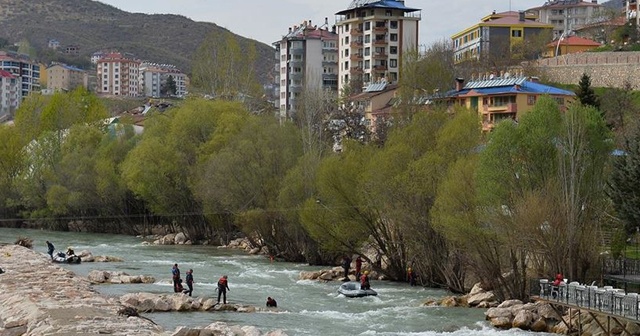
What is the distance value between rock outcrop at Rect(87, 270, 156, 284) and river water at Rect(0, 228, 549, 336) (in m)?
0.90

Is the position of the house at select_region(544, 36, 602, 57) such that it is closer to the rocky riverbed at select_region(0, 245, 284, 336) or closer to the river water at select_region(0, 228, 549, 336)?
the river water at select_region(0, 228, 549, 336)

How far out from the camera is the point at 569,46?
122375 mm

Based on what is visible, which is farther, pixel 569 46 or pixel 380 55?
pixel 569 46

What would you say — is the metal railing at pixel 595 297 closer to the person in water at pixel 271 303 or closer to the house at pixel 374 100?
the person in water at pixel 271 303

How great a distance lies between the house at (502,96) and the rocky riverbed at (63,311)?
41653 millimetres

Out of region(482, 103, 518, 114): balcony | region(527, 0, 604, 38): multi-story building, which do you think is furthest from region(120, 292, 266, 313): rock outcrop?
region(527, 0, 604, 38): multi-story building

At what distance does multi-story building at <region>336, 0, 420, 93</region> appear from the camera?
12150 centimetres

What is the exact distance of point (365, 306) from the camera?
146 feet

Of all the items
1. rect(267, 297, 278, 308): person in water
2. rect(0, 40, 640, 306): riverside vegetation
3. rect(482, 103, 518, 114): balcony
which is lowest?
rect(267, 297, 278, 308): person in water

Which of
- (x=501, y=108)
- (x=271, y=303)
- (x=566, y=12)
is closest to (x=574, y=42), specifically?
(x=501, y=108)

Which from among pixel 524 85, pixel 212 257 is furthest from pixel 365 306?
pixel 524 85

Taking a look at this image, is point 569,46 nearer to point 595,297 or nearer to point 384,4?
point 384,4

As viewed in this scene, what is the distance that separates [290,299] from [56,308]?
1198 centimetres

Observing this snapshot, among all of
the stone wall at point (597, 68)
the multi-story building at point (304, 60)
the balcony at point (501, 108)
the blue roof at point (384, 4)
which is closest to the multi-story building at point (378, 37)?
the blue roof at point (384, 4)
